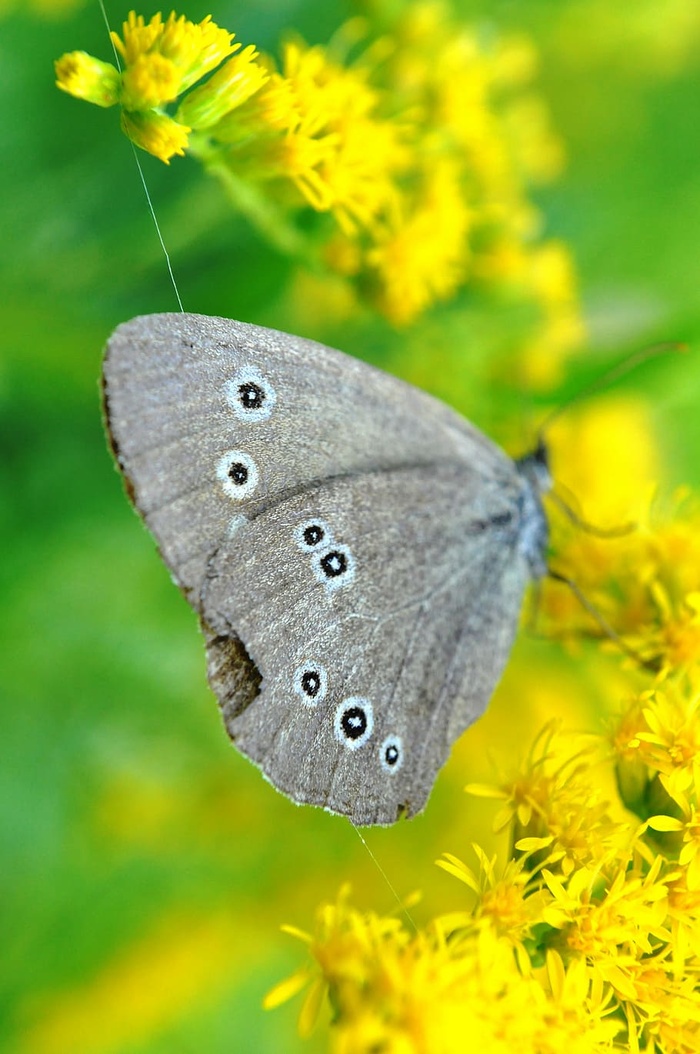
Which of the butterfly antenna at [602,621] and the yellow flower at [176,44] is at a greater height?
the yellow flower at [176,44]

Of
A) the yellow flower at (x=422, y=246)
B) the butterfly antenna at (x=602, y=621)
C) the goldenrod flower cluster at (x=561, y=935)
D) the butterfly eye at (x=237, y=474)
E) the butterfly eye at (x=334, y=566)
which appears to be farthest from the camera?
the yellow flower at (x=422, y=246)

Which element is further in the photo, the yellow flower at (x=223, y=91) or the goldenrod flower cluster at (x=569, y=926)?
the yellow flower at (x=223, y=91)

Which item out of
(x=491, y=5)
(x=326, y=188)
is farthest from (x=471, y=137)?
(x=326, y=188)

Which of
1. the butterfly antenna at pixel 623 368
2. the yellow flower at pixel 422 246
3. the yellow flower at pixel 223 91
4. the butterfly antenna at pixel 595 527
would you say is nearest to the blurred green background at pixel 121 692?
the butterfly antenna at pixel 623 368

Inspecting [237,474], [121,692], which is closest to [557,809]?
[237,474]

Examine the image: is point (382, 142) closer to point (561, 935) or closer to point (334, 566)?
point (334, 566)

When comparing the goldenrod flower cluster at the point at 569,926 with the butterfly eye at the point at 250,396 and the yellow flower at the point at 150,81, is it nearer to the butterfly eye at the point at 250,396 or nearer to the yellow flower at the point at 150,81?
the butterfly eye at the point at 250,396
